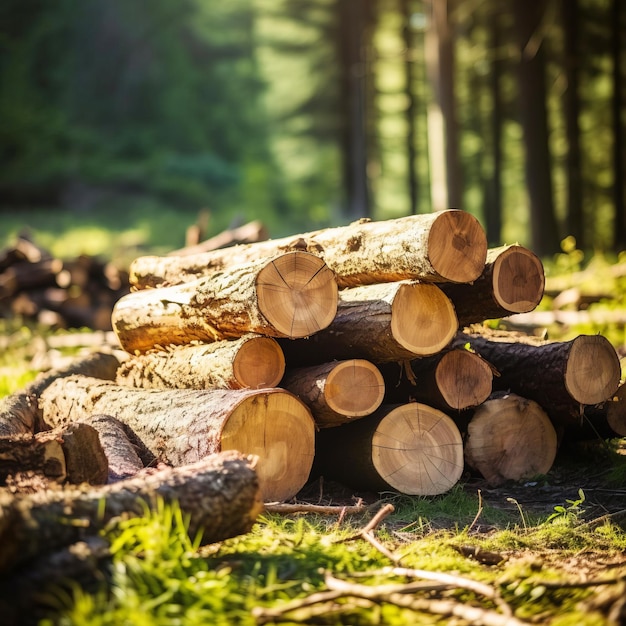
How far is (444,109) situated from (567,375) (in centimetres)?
1093

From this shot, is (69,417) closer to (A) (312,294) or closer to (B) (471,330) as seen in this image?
(A) (312,294)

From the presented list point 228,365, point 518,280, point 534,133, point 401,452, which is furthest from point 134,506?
point 534,133

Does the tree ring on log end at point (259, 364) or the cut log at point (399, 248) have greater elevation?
the cut log at point (399, 248)

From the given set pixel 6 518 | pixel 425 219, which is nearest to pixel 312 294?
pixel 425 219

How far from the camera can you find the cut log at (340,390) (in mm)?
5203

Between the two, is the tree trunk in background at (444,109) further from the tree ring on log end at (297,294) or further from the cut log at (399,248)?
the tree ring on log end at (297,294)

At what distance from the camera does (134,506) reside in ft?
11.5

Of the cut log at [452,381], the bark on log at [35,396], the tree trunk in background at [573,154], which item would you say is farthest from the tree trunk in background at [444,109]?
the cut log at [452,381]

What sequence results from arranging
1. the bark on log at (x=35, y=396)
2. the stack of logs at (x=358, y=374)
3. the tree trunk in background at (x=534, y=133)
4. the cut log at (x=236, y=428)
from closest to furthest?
the cut log at (x=236, y=428) → the stack of logs at (x=358, y=374) → the bark on log at (x=35, y=396) → the tree trunk in background at (x=534, y=133)

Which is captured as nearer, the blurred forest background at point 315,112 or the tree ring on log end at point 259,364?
the tree ring on log end at point 259,364

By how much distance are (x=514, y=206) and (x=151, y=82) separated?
1786 centimetres

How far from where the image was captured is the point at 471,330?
6.86 m

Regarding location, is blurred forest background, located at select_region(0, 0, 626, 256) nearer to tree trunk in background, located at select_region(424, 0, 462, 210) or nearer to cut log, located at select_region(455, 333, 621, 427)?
tree trunk in background, located at select_region(424, 0, 462, 210)

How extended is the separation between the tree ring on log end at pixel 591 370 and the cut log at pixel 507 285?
573mm
